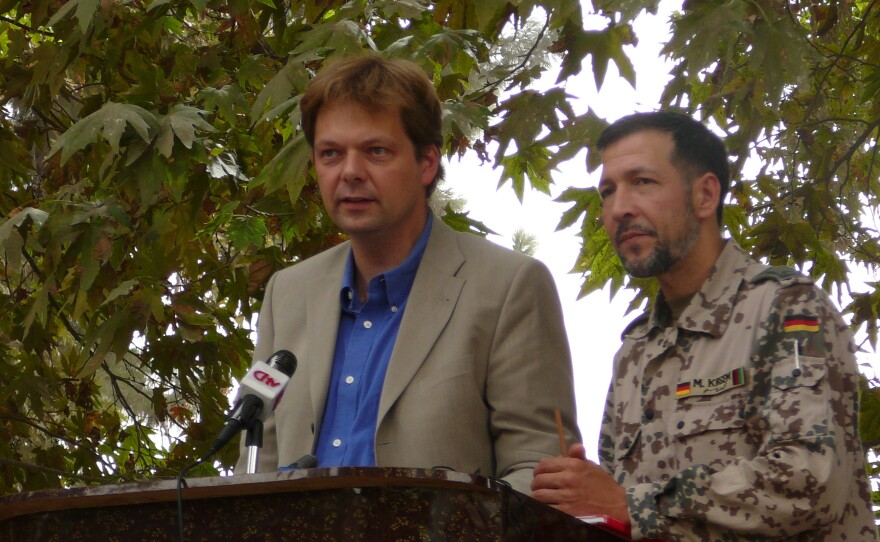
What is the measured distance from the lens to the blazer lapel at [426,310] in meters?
2.72

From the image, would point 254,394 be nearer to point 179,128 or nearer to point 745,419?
point 745,419

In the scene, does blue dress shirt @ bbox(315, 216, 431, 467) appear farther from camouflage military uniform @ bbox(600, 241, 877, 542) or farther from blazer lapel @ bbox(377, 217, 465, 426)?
camouflage military uniform @ bbox(600, 241, 877, 542)

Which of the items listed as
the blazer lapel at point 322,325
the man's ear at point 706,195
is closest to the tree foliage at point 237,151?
the man's ear at point 706,195

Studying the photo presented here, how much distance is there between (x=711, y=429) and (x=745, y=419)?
75 millimetres

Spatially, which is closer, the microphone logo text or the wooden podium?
the wooden podium

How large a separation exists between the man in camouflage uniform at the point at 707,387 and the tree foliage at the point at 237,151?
51 cm

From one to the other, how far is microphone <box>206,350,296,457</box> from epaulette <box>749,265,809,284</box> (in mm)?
914

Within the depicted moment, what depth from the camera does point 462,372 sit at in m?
2.72

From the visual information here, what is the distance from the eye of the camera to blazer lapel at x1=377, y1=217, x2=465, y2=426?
2.72m

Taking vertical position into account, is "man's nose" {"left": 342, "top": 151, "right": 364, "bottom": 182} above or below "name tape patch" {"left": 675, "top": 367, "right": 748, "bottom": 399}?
above

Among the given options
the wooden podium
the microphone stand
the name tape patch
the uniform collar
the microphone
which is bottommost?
the wooden podium

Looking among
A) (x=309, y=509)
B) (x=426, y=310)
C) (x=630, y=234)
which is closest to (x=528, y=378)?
(x=426, y=310)

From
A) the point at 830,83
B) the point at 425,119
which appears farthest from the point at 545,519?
the point at 830,83

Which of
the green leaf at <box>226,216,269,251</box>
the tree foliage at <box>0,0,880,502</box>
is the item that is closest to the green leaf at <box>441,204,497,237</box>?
the tree foliage at <box>0,0,880,502</box>
